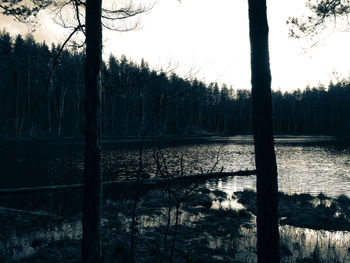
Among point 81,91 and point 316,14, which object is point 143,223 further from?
point 81,91

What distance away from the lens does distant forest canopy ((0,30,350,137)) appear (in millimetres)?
7034

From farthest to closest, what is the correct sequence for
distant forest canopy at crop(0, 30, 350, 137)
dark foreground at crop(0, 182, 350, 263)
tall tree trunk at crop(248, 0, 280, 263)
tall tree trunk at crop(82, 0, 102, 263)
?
distant forest canopy at crop(0, 30, 350, 137)
dark foreground at crop(0, 182, 350, 263)
tall tree trunk at crop(82, 0, 102, 263)
tall tree trunk at crop(248, 0, 280, 263)

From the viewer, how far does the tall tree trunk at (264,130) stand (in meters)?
3.61

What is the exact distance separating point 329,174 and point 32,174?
21292mm

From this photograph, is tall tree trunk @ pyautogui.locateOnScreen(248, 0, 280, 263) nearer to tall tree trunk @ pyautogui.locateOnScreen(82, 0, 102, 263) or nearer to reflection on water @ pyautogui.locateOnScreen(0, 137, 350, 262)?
reflection on water @ pyautogui.locateOnScreen(0, 137, 350, 262)

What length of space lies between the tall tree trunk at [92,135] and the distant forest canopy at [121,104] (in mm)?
942

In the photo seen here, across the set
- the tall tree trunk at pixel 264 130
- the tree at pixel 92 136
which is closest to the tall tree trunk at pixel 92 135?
the tree at pixel 92 136

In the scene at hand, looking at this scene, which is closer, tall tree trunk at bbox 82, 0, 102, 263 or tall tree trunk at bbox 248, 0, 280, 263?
tall tree trunk at bbox 248, 0, 280, 263

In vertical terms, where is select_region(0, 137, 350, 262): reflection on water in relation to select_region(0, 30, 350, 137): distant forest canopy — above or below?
below

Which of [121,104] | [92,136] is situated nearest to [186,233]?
[92,136]

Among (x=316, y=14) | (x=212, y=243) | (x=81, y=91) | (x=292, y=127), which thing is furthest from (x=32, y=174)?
(x=292, y=127)

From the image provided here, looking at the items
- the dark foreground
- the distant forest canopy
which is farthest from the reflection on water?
the distant forest canopy

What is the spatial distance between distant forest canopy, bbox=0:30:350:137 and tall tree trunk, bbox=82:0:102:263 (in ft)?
3.09

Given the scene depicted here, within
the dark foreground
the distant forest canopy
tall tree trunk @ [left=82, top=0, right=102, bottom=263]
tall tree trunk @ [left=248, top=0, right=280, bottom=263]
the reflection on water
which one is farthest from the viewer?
the distant forest canopy
